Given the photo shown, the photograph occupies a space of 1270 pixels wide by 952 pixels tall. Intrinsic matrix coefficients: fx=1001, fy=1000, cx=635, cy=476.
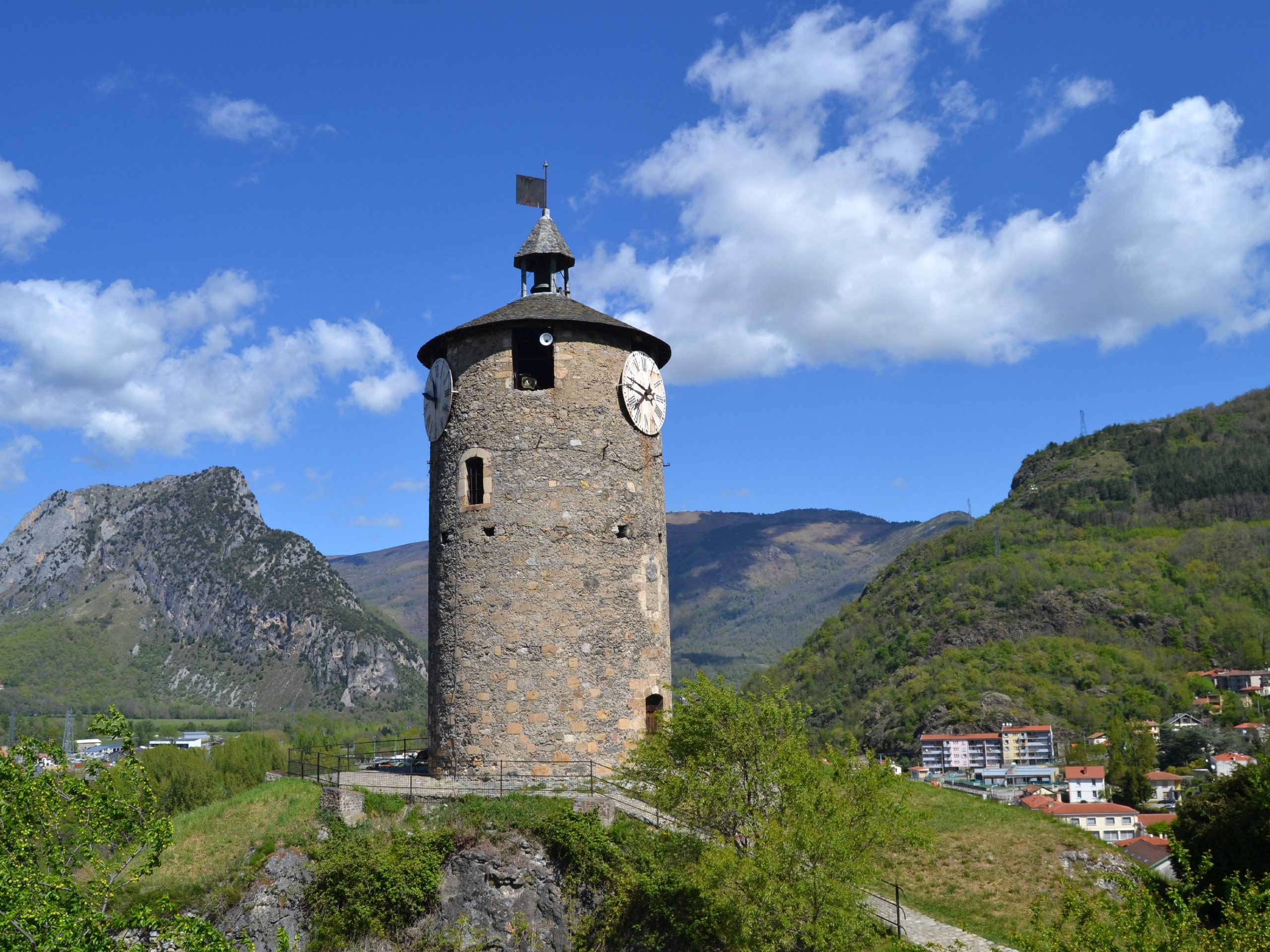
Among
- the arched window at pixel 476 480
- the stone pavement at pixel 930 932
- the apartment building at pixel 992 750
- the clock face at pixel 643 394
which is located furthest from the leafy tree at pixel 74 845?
the apartment building at pixel 992 750

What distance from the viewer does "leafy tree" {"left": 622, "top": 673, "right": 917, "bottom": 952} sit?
602 inches

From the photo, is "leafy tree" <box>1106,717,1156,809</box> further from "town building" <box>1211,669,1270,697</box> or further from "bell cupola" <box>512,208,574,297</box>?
"bell cupola" <box>512,208,574,297</box>

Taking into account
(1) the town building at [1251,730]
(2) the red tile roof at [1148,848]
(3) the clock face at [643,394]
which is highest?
(3) the clock face at [643,394]

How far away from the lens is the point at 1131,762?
8881cm

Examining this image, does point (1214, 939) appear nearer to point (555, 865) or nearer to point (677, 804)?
point (677, 804)

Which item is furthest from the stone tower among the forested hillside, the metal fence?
the forested hillside

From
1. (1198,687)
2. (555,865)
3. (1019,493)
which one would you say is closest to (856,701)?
(1198,687)

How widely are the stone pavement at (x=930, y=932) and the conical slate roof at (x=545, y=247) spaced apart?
17095 mm

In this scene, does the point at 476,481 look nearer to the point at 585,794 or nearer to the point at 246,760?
the point at 585,794

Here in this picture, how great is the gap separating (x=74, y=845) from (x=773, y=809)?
11.6 m

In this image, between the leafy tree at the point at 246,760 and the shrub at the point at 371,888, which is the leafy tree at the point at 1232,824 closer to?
the shrub at the point at 371,888

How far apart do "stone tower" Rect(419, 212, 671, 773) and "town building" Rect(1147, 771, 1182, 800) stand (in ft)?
249

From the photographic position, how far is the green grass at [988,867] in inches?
767

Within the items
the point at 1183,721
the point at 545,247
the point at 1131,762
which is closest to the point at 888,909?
the point at 545,247
